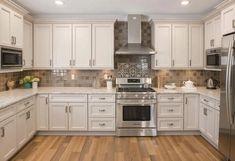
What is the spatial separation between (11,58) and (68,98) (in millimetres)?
1308

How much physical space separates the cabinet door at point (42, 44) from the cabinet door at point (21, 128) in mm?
1551

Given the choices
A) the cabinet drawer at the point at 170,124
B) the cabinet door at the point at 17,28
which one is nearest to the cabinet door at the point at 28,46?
the cabinet door at the point at 17,28

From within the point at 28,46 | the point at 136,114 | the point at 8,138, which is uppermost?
the point at 28,46

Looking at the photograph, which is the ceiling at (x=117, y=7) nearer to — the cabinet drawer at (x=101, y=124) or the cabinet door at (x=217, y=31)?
the cabinet door at (x=217, y=31)

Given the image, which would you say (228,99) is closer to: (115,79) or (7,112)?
(115,79)

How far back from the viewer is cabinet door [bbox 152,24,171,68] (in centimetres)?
523

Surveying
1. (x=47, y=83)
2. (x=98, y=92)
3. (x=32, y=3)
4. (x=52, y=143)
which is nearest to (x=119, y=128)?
(x=98, y=92)

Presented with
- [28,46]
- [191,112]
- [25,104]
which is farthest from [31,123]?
[191,112]

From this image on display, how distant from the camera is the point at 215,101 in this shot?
154 inches

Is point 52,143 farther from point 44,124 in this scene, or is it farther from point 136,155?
point 136,155

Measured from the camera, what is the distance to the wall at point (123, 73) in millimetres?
5543

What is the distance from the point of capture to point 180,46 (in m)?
5.27

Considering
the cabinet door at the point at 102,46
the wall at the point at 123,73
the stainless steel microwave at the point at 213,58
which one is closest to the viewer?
the stainless steel microwave at the point at 213,58

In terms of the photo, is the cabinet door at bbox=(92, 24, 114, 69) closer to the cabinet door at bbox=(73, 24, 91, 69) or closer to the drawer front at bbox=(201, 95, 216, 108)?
the cabinet door at bbox=(73, 24, 91, 69)
